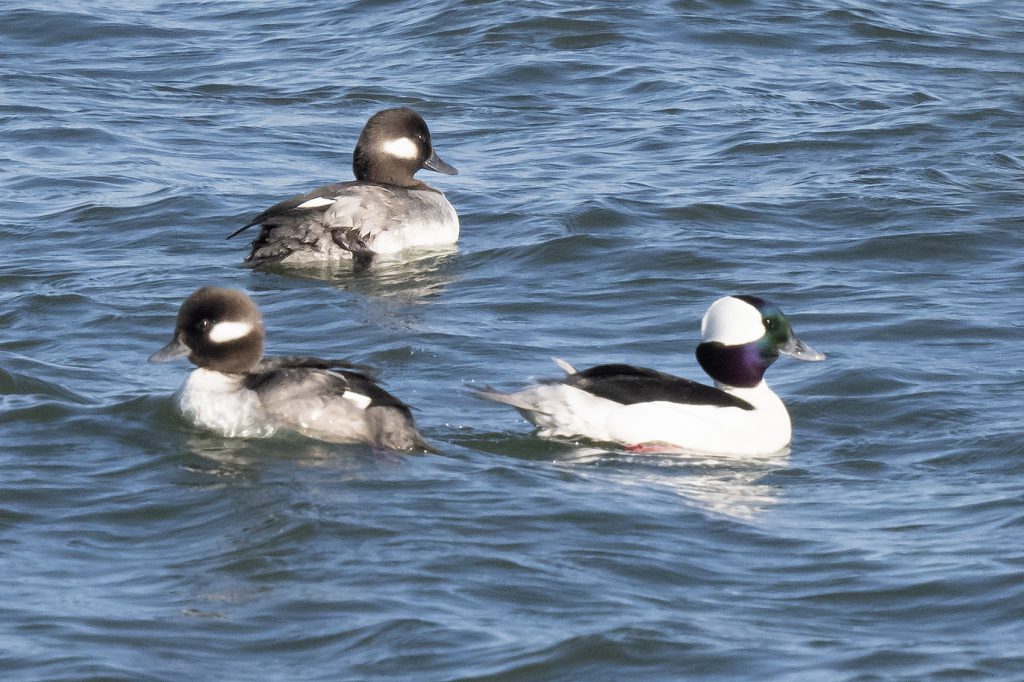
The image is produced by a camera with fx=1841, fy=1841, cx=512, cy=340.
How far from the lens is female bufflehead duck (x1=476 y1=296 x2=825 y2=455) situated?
341 inches

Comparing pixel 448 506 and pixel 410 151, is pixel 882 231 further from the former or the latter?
pixel 448 506

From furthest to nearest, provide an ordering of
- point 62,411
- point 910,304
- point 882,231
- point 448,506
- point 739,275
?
point 882,231 < point 739,275 < point 910,304 < point 62,411 < point 448,506

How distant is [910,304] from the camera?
1149 cm

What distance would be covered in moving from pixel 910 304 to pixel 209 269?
4.65 metres

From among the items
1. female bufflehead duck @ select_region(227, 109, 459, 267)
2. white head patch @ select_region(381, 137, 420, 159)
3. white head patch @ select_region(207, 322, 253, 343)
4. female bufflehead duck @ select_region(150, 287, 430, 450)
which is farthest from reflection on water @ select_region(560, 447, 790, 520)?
white head patch @ select_region(381, 137, 420, 159)

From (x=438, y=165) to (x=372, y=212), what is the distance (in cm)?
131

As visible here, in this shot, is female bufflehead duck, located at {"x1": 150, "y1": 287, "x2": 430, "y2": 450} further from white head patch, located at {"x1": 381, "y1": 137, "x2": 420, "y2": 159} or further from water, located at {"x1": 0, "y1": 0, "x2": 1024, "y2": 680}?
Answer: white head patch, located at {"x1": 381, "y1": 137, "x2": 420, "y2": 159}

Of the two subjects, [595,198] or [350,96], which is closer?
[595,198]

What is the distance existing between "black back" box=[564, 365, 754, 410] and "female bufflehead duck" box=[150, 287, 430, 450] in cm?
87

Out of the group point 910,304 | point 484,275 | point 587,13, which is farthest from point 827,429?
point 587,13

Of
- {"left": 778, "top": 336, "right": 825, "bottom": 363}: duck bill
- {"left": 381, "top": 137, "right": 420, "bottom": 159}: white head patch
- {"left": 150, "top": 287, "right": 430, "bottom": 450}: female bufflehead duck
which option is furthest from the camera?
{"left": 381, "top": 137, "right": 420, "bottom": 159}: white head patch

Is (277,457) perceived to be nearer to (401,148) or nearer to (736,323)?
(736,323)

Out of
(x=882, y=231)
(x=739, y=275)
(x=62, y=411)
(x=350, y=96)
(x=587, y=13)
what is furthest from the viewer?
(x=587, y=13)

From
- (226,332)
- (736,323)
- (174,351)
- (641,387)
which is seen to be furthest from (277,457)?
(736,323)
